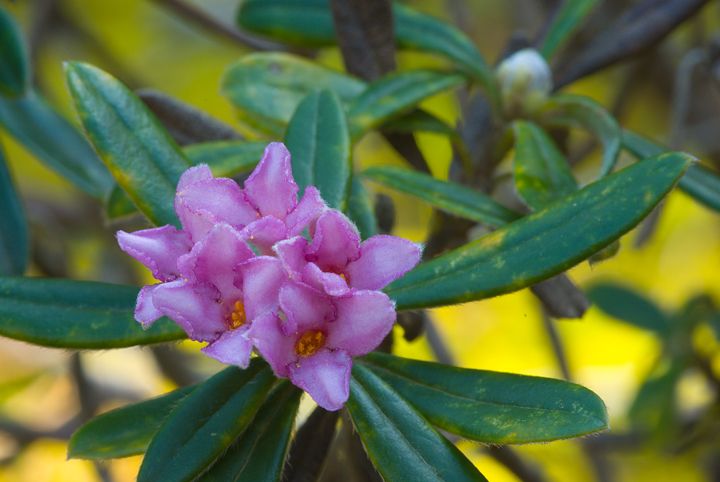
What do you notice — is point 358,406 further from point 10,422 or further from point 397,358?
point 10,422

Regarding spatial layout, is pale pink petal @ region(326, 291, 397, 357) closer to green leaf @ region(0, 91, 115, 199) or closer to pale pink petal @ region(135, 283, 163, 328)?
pale pink petal @ region(135, 283, 163, 328)

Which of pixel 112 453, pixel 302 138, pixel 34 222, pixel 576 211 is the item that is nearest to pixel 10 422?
pixel 34 222

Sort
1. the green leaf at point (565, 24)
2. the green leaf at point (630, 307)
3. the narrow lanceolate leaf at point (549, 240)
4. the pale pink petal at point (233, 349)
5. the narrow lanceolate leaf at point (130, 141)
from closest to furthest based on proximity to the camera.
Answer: the pale pink petal at point (233, 349) → the narrow lanceolate leaf at point (549, 240) → the narrow lanceolate leaf at point (130, 141) → the green leaf at point (565, 24) → the green leaf at point (630, 307)

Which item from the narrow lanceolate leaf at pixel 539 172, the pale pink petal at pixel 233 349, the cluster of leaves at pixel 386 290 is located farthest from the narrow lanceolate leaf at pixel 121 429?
the narrow lanceolate leaf at pixel 539 172

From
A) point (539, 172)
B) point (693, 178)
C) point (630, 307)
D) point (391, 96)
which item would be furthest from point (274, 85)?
point (630, 307)

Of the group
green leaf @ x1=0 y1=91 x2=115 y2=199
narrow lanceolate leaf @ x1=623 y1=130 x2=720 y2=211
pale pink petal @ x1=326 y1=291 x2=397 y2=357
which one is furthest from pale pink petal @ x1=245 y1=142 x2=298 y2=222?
green leaf @ x1=0 y1=91 x2=115 y2=199

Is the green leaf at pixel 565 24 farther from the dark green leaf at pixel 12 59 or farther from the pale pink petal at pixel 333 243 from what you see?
the dark green leaf at pixel 12 59
